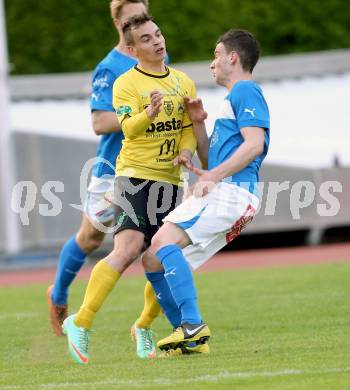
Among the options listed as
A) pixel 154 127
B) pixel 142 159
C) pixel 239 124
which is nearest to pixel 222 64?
pixel 239 124

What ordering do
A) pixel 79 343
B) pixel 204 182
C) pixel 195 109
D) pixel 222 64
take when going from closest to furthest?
pixel 204 182, pixel 79 343, pixel 222 64, pixel 195 109

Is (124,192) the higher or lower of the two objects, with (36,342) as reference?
higher

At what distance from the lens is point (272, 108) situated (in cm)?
1712

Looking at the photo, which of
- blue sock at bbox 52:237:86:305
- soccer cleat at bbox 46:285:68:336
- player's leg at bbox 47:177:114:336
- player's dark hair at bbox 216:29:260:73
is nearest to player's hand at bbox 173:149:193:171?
player's dark hair at bbox 216:29:260:73

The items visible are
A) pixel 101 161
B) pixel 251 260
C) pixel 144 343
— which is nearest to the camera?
pixel 144 343

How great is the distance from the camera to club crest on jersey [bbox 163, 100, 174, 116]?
6887mm

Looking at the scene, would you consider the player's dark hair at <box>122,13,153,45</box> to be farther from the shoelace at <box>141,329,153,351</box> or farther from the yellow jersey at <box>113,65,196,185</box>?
the shoelace at <box>141,329,153,351</box>

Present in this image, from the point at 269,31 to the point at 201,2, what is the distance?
139 cm

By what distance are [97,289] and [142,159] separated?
82cm

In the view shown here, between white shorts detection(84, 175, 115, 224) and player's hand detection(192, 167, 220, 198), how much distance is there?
166cm

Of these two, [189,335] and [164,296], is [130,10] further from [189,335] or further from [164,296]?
[189,335]

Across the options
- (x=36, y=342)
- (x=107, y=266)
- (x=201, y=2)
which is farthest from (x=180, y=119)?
(x=201, y=2)

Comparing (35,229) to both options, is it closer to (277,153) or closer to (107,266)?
(277,153)

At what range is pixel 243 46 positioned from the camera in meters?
6.73
